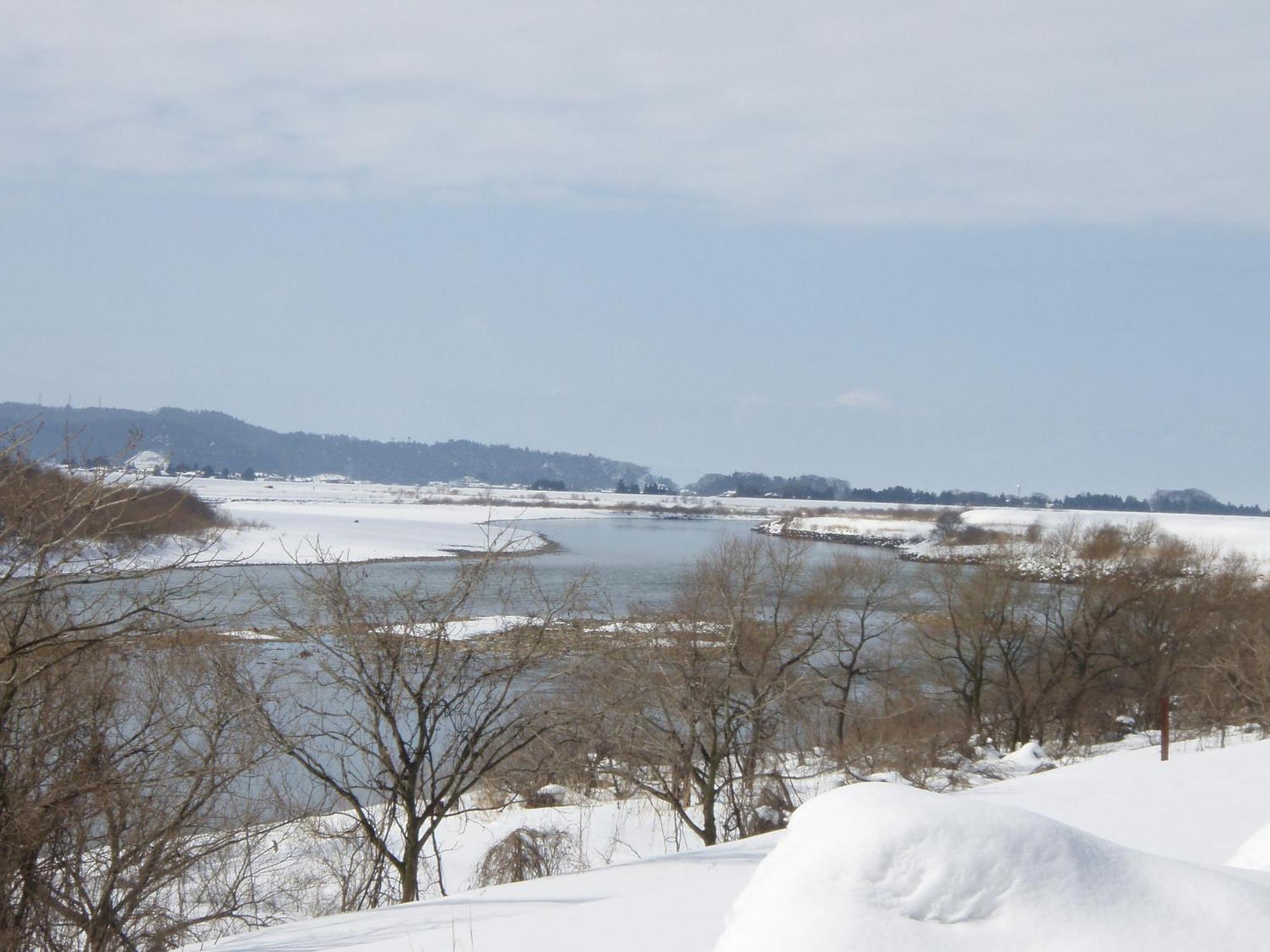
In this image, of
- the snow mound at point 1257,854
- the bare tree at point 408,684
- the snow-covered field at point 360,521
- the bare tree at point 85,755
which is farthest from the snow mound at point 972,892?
the snow-covered field at point 360,521

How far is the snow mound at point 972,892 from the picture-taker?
283cm

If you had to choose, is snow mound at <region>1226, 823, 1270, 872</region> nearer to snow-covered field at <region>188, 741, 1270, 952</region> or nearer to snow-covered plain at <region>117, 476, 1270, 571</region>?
snow-covered field at <region>188, 741, 1270, 952</region>

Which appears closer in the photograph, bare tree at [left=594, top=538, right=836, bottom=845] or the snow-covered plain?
bare tree at [left=594, top=538, right=836, bottom=845]

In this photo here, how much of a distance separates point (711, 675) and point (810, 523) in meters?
74.1

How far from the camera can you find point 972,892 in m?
2.93

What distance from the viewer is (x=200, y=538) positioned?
35.8ft

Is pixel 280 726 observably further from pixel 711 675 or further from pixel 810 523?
pixel 810 523

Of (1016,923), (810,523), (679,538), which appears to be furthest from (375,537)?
(1016,923)

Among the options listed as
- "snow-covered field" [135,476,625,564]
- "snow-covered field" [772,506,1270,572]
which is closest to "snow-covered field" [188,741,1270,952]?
"snow-covered field" [135,476,625,564]

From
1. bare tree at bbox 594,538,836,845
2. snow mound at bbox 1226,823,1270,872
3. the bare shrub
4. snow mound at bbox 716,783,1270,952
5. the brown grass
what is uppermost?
the brown grass

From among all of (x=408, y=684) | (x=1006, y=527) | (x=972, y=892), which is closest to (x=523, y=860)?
(x=408, y=684)

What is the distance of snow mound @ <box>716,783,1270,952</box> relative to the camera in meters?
2.83

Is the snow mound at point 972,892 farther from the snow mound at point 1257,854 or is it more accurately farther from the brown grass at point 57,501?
the brown grass at point 57,501

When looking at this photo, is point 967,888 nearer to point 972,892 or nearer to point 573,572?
point 972,892
